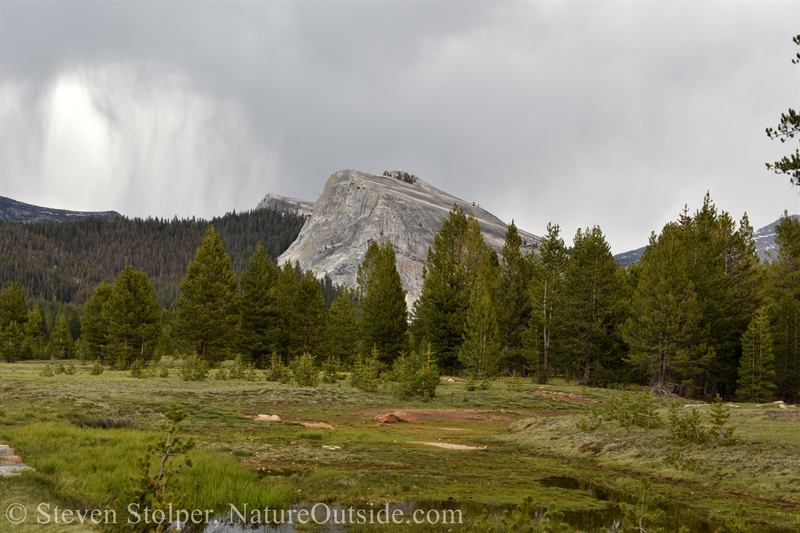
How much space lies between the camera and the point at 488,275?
187ft

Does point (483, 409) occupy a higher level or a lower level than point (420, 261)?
lower

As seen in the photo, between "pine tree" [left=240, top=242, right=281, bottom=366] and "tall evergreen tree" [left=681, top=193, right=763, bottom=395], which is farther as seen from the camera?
"pine tree" [left=240, top=242, right=281, bottom=366]

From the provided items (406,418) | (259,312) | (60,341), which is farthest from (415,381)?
(60,341)

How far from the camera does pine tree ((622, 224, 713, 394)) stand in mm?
42969

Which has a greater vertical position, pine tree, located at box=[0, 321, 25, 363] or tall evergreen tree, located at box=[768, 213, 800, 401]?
tall evergreen tree, located at box=[768, 213, 800, 401]

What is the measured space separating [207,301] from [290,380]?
55.7ft

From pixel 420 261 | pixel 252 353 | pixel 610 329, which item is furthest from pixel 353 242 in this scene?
pixel 610 329

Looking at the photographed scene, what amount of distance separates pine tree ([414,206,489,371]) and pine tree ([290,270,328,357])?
1110cm

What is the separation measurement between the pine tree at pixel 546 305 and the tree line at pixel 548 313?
0.14 m

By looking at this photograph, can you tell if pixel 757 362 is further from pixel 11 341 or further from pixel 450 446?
pixel 11 341

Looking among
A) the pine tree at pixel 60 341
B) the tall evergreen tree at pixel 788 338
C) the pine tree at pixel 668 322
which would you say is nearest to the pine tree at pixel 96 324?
the pine tree at pixel 60 341

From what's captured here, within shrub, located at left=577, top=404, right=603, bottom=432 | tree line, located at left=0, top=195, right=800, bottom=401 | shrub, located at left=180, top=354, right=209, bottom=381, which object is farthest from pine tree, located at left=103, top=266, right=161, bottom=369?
shrub, located at left=577, top=404, right=603, bottom=432

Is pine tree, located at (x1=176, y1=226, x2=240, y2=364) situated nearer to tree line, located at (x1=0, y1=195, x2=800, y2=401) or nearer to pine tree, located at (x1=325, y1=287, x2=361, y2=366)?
tree line, located at (x1=0, y1=195, x2=800, y2=401)

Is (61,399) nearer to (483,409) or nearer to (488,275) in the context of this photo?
(483,409)
